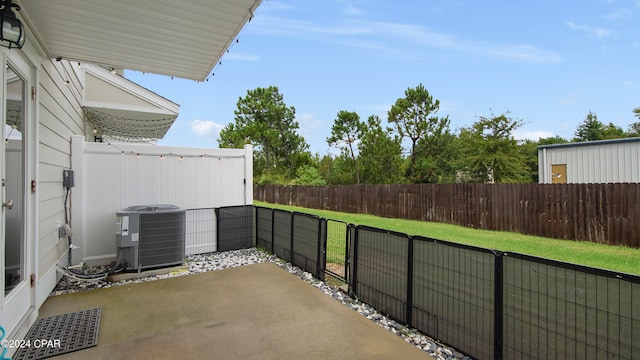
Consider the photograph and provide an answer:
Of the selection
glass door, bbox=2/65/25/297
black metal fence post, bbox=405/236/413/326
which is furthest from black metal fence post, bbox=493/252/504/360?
glass door, bbox=2/65/25/297

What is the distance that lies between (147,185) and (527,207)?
9.61 meters

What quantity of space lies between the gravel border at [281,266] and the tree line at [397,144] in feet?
54.7

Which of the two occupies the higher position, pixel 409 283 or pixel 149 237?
pixel 149 237

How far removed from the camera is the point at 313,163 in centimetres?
2995

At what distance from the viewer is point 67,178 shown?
465 cm

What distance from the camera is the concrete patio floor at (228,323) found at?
8.41 feet

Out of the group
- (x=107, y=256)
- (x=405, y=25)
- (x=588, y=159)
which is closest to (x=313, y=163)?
(x=405, y=25)

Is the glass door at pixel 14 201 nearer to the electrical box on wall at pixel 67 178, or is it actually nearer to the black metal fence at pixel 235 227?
the electrical box on wall at pixel 67 178

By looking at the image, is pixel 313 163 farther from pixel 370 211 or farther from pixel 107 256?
pixel 107 256

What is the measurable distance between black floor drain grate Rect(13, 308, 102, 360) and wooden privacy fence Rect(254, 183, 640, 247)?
9.95 m

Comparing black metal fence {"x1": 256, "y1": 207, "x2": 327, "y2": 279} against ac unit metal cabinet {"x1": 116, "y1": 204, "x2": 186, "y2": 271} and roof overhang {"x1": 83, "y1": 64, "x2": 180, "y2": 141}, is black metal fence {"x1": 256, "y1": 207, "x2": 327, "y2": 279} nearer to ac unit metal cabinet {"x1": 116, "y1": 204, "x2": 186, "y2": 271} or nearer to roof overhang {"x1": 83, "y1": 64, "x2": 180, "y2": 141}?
ac unit metal cabinet {"x1": 116, "y1": 204, "x2": 186, "y2": 271}

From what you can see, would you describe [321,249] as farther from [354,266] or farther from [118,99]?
[118,99]

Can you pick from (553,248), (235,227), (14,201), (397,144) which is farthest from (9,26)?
(397,144)

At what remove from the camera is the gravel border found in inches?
106
